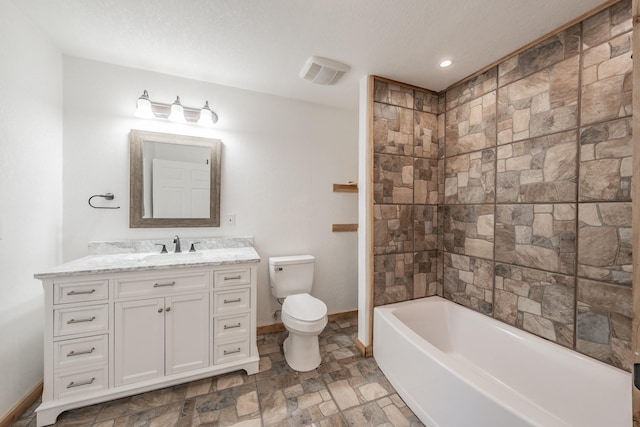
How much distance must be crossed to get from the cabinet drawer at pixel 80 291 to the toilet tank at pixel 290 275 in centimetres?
121

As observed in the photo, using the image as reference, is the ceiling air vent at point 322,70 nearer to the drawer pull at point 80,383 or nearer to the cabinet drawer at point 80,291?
the cabinet drawer at point 80,291

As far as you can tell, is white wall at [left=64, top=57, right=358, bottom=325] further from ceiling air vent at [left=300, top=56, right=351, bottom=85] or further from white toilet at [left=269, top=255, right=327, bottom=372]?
ceiling air vent at [left=300, top=56, right=351, bottom=85]

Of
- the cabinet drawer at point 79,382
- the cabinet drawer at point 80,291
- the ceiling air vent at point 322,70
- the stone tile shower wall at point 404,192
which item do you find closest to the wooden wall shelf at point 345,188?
the stone tile shower wall at point 404,192

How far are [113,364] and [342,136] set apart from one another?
2.74 m

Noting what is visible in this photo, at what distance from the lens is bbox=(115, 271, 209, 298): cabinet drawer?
1479 mm

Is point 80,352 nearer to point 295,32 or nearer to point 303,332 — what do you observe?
point 303,332

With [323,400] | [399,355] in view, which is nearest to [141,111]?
[323,400]

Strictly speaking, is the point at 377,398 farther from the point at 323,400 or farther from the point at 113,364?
the point at 113,364

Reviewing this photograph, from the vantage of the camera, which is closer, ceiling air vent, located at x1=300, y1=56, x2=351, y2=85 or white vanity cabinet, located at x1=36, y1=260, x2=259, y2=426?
white vanity cabinet, located at x1=36, y1=260, x2=259, y2=426

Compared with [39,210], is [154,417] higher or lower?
lower

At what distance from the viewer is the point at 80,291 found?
139 centimetres

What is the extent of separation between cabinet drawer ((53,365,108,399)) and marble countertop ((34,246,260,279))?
0.62 m

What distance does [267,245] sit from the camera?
7.78 ft

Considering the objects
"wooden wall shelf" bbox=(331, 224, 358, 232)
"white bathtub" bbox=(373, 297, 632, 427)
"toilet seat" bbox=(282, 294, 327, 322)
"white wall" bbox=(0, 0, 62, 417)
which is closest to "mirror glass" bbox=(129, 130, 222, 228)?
"white wall" bbox=(0, 0, 62, 417)
